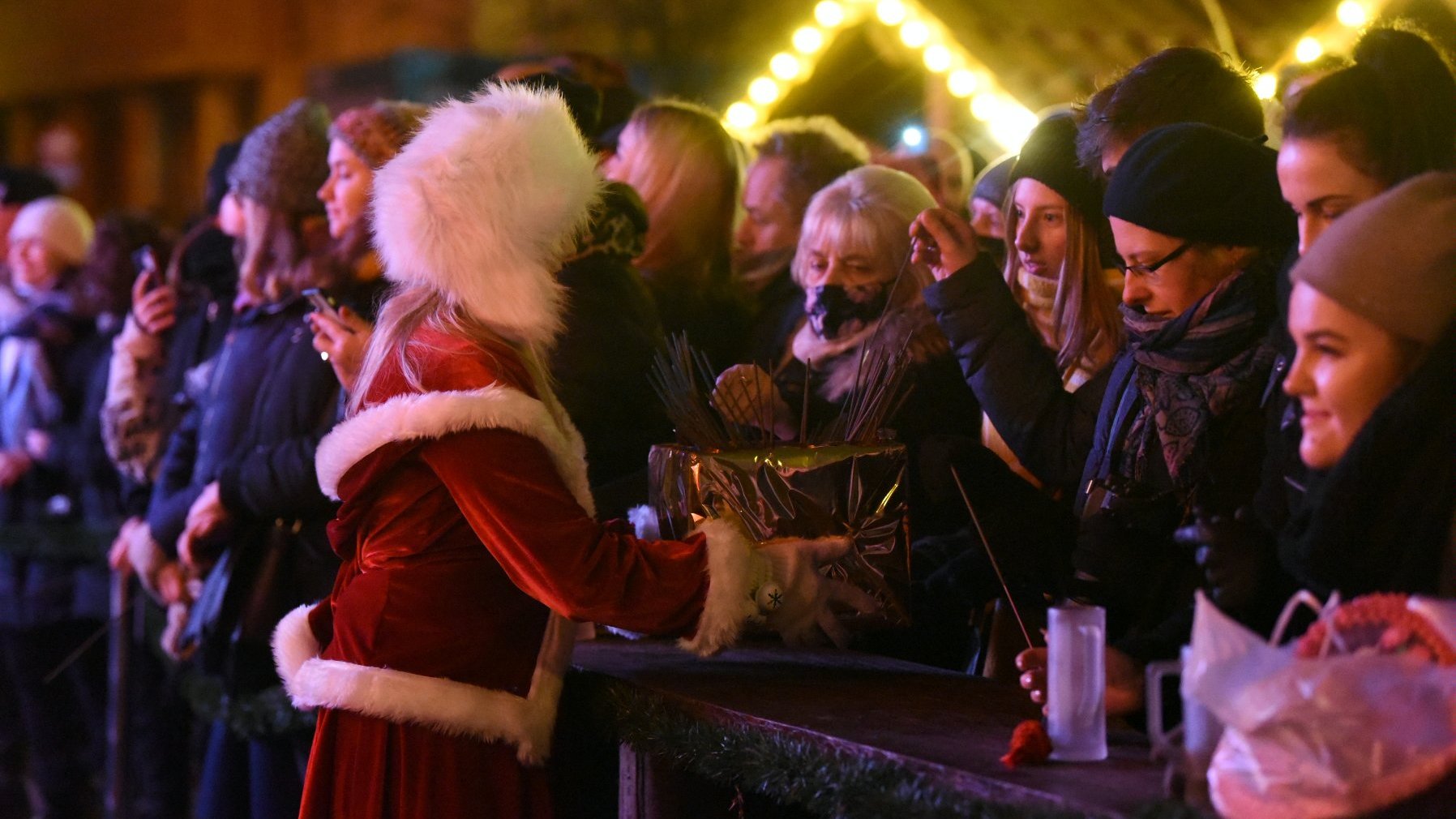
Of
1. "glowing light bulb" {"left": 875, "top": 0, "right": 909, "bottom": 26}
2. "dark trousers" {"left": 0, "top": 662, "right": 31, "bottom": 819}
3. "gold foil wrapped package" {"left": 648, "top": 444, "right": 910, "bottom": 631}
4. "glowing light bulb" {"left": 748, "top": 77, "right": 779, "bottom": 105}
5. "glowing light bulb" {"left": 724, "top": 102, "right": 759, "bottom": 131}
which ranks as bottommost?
"dark trousers" {"left": 0, "top": 662, "right": 31, "bottom": 819}

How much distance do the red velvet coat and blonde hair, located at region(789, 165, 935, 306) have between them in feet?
3.20

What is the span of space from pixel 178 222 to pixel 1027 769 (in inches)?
459

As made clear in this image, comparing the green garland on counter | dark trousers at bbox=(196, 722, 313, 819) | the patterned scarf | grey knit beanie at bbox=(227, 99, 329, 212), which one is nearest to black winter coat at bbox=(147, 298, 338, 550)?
grey knit beanie at bbox=(227, 99, 329, 212)

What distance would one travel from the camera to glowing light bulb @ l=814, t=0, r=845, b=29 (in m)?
5.15

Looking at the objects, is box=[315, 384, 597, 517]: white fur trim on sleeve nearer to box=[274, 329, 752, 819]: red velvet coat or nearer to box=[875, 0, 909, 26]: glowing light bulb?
box=[274, 329, 752, 819]: red velvet coat

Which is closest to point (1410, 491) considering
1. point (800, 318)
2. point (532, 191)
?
point (532, 191)

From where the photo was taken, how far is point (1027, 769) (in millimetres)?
1836

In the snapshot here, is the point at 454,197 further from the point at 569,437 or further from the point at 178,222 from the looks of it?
the point at 178,222

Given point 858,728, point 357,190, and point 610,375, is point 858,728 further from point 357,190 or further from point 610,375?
point 357,190

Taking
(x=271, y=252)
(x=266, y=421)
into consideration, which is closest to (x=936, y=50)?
(x=271, y=252)

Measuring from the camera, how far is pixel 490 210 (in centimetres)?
239

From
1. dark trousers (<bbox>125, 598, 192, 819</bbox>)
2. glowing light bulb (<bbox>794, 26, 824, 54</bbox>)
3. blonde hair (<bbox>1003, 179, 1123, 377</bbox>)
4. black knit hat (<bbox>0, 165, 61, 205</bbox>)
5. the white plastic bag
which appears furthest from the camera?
black knit hat (<bbox>0, 165, 61, 205</bbox>)

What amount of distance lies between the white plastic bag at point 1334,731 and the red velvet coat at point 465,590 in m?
0.95

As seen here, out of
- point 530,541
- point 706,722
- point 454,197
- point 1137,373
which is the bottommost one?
point 706,722
